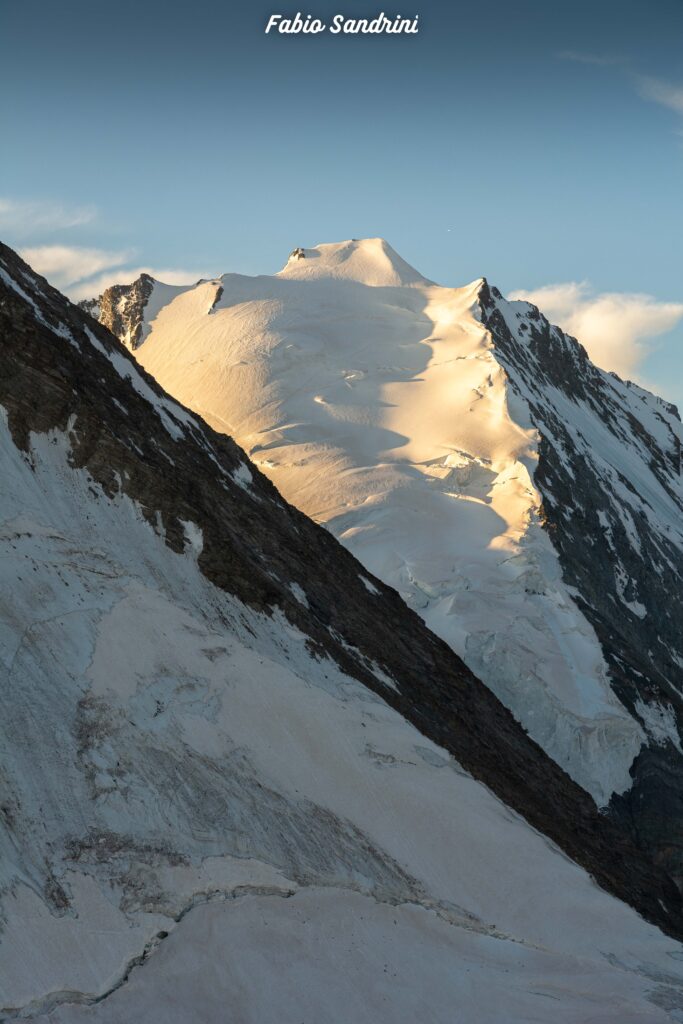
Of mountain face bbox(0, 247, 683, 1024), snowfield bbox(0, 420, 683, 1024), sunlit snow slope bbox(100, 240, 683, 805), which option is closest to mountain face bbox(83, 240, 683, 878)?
sunlit snow slope bbox(100, 240, 683, 805)

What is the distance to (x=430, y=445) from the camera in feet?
282

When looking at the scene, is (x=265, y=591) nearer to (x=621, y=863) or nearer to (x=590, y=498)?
(x=621, y=863)

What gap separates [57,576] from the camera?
34000 mm

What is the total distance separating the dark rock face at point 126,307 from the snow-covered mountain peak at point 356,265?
12.2 metres

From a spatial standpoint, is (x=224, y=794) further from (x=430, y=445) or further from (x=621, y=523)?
(x=621, y=523)

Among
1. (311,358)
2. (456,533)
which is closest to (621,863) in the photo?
(456,533)

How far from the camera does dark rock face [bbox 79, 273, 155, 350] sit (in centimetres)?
11331

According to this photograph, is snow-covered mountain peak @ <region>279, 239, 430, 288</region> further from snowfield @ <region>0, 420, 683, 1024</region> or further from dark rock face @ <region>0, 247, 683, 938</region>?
snowfield @ <region>0, 420, 683, 1024</region>

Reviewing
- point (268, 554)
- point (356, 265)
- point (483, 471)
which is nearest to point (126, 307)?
point (356, 265)

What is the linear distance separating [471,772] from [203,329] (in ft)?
227

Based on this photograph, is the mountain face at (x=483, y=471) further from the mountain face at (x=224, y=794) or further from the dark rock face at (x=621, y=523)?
the mountain face at (x=224, y=794)

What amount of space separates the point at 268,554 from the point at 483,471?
128 ft

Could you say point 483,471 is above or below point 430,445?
below

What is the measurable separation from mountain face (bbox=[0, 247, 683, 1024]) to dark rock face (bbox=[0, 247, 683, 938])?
0.14 meters
